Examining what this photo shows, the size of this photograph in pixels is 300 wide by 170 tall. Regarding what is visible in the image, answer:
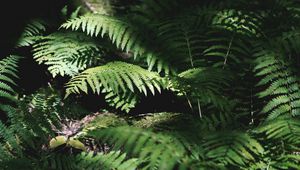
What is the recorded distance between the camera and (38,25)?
337 centimetres

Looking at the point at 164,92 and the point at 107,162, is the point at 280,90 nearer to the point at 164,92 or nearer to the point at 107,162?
the point at 164,92

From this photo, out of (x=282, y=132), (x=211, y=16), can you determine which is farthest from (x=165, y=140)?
(x=211, y=16)

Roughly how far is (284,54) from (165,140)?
50.3 inches

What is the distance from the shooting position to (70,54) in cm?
301

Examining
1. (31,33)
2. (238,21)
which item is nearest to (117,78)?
(238,21)

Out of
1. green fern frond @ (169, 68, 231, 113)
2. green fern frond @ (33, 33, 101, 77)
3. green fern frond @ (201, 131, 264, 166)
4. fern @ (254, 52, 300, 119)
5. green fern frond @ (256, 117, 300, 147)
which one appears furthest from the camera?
green fern frond @ (33, 33, 101, 77)

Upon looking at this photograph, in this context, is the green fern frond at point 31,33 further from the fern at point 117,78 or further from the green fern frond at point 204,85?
the green fern frond at point 204,85

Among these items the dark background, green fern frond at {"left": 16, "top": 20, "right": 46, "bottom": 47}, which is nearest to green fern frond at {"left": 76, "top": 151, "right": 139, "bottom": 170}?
green fern frond at {"left": 16, "top": 20, "right": 46, "bottom": 47}

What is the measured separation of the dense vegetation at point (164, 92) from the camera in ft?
6.34

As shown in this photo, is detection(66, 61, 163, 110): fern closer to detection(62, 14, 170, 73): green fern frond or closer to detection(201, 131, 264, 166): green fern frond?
detection(62, 14, 170, 73): green fern frond

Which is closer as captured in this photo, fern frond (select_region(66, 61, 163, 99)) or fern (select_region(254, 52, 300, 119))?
fern (select_region(254, 52, 300, 119))

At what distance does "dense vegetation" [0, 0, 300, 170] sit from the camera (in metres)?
1.93

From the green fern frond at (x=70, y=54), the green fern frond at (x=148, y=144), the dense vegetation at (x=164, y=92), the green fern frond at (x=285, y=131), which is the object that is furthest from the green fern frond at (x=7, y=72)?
the green fern frond at (x=285, y=131)

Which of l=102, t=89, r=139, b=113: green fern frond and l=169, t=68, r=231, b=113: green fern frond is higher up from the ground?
l=169, t=68, r=231, b=113: green fern frond
